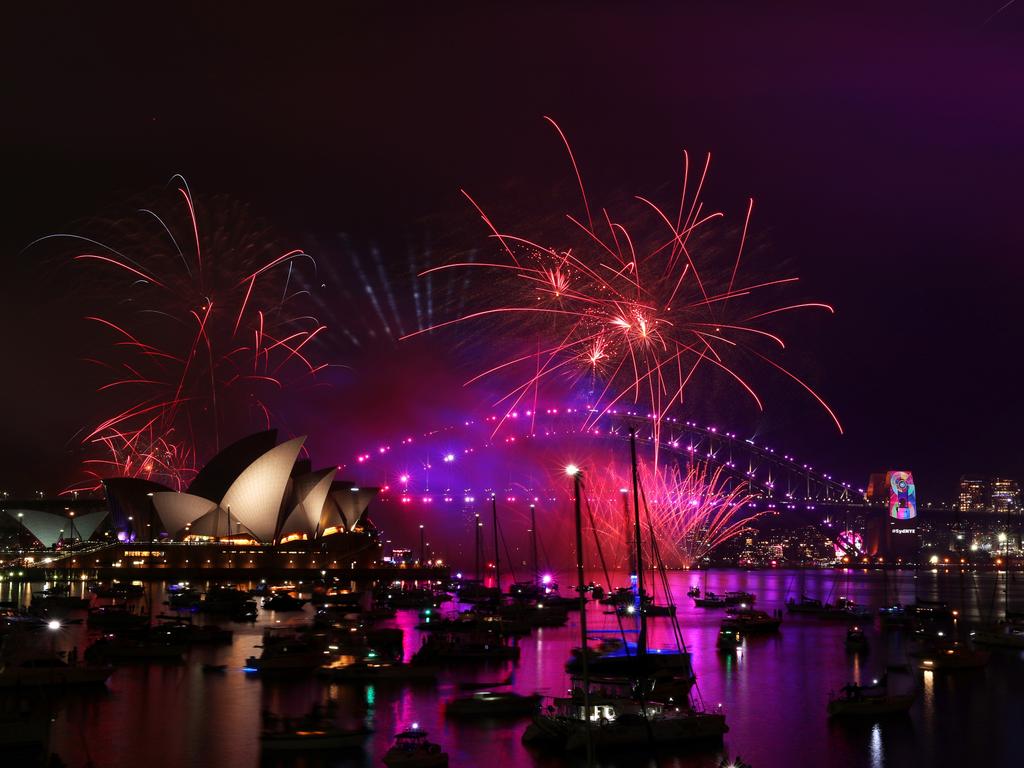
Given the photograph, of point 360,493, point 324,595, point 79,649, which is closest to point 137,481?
point 360,493

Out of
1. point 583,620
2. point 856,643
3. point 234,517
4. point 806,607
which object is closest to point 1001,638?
point 856,643

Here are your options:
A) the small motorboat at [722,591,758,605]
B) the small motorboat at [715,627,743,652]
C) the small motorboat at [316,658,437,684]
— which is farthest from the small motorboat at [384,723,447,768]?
the small motorboat at [722,591,758,605]

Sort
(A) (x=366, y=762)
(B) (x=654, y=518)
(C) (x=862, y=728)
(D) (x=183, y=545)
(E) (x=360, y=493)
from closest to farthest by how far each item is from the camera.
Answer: (A) (x=366, y=762)
(C) (x=862, y=728)
(B) (x=654, y=518)
(D) (x=183, y=545)
(E) (x=360, y=493)

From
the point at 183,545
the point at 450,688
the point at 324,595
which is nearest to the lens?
the point at 450,688

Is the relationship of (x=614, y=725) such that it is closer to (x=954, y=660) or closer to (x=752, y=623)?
(x=954, y=660)

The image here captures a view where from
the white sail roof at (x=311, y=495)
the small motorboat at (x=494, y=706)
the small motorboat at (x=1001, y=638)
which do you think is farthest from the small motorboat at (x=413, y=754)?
the white sail roof at (x=311, y=495)

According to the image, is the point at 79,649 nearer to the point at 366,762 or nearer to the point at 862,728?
the point at 366,762

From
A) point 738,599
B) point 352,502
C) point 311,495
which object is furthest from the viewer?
point 352,502
